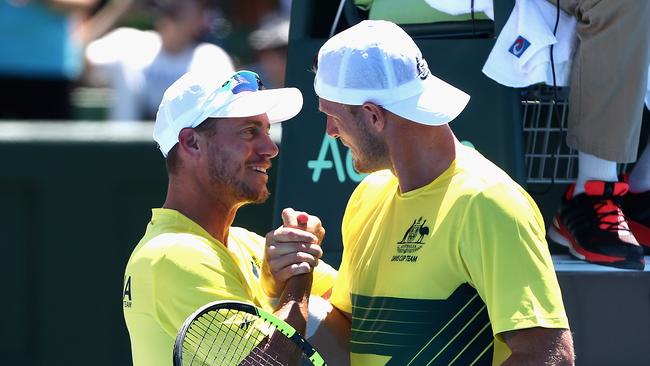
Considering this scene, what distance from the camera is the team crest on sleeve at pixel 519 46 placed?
3.98 m

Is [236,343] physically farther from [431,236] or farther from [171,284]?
[431,236]

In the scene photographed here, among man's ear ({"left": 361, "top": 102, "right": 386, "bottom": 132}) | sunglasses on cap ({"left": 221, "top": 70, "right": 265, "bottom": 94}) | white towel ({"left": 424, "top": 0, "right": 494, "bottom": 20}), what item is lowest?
sunglasses on cap ({"left": 221, "top": 70, "right": 265, "bottom": 94})

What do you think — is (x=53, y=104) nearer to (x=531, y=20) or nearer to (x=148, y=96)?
(x=148, y=96)

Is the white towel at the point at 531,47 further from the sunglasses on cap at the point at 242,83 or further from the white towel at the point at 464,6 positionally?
the sunglasses on cap at the point at 242,83

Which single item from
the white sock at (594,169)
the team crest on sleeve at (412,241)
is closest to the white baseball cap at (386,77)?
the team crest on sleeve at (412,241)

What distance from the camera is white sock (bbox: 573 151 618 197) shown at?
406 cm

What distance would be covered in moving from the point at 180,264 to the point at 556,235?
4.69ft

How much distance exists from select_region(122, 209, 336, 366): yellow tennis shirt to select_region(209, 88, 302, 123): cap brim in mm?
344

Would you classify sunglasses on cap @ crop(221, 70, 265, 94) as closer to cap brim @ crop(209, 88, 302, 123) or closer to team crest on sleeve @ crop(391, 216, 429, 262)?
cap brim @ crop(209, 88, 302, 123)

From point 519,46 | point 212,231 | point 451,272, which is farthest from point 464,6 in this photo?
point 451,272

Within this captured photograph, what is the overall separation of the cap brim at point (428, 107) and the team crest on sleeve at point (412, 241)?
0.84 feet

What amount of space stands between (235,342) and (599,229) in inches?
54.3

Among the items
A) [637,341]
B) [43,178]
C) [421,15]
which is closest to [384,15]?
[421,15]

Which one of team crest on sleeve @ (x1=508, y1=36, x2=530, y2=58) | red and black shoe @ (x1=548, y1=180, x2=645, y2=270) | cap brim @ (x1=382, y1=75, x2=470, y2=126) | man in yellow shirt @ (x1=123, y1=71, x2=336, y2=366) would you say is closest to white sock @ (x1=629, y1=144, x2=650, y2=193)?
red and black shoe @ (x1=548, y1=180, x2=645, y2=270)
